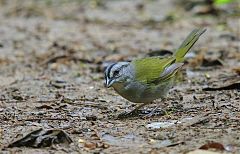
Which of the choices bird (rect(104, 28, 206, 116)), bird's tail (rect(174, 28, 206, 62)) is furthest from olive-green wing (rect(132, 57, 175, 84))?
bird's tail (rect(174, 28, 206, 62))

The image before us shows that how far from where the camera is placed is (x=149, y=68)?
575 centimetres

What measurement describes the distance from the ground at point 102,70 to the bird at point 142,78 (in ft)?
0.54

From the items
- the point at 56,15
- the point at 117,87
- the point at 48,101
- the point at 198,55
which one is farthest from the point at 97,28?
the point at 117,87

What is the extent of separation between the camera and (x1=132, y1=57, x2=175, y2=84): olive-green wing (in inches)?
221

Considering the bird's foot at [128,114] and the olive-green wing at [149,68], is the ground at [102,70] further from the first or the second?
the olive-green wing at [149,68]

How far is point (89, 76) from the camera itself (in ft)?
25.6

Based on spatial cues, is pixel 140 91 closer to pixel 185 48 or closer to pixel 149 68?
pixel 149 68

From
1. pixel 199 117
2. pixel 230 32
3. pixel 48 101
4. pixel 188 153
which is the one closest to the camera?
pixel 188 153

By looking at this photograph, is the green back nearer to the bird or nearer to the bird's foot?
the bird

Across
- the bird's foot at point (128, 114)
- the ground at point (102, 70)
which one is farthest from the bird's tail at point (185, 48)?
the bird's foot at point (128, 114)

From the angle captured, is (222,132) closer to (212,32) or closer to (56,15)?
(212,32)

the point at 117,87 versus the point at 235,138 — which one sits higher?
the point at 117,87

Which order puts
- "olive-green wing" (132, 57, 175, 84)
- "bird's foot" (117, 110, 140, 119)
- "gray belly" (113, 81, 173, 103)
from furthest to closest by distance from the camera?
1. "olive-green wing" (132, 57, 175, 84)
2. "gray belly" (113, 81, 173, 103)
3. "bird's foot" (117, 110, 140, 119)

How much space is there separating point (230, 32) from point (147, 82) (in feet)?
16.5
